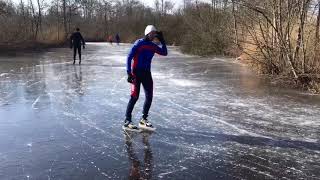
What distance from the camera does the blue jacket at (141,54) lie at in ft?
24.4

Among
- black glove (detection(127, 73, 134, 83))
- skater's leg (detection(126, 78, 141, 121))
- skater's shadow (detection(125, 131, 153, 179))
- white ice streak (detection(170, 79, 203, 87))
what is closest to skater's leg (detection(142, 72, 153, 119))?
skater's leg (detection(126, 78, 141, 121))

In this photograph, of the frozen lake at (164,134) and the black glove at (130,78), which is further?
the black glove at (130,78)

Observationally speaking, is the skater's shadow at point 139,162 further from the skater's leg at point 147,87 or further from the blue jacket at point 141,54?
the blue jacket at point 141,54

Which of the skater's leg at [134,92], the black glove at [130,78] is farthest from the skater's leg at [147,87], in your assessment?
the black glove at [130,78]

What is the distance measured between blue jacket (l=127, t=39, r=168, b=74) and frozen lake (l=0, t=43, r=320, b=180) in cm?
108

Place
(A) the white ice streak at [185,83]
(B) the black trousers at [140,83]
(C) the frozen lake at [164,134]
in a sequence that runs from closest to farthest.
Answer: (C) the frozen lake at [164,134]
(B) the black trousers at [140,83]
(A) the white ice streak at [185,83]

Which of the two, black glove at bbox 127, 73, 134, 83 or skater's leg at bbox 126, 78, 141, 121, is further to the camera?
skater's leg at bbox 126, 78, 141, 121

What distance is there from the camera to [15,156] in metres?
6.04

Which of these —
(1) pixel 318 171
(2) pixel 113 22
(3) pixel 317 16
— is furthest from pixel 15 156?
(2) pixel 113 22

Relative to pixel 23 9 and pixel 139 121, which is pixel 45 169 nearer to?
pixel 139 121

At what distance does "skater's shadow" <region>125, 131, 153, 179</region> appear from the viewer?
17.3ft

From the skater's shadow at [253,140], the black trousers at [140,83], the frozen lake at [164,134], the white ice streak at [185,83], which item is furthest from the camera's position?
the white ice streak at [185,83]

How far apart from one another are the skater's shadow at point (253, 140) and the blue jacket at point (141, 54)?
120 cm

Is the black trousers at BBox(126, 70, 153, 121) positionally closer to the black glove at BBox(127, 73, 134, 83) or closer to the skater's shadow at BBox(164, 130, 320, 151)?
the black glove at BBox(127, 73, 134, 83)
